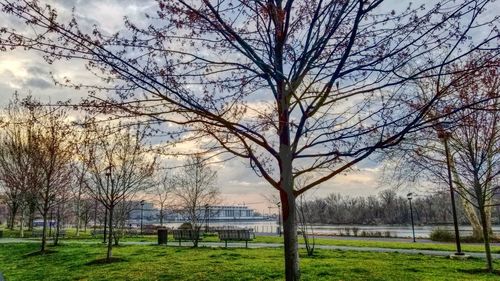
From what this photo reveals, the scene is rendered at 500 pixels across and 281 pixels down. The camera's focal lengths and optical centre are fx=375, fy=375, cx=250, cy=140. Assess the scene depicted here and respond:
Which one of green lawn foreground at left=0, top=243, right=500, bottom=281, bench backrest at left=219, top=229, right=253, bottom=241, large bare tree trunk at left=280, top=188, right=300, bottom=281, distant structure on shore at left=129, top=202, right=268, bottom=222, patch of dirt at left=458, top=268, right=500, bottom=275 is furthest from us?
distant structure on shore at left=129, top=202, right=268, bottom=222

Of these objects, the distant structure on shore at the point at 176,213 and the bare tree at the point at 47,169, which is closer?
A: the bare tree at the point at 47,169

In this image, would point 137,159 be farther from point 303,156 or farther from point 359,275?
point 303,156

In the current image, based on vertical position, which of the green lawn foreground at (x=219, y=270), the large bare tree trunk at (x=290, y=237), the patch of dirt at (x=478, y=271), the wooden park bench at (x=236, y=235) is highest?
the large bare tree trunk at (x=290, y=237)

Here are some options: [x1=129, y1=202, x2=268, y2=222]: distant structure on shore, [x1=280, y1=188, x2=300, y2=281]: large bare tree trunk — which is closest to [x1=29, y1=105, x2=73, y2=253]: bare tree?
[x1=129, y1=202, x2=268, y2=222]: distant structure on shore

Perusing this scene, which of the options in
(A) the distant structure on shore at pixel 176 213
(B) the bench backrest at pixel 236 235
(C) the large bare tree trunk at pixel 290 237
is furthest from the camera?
(A) the distant structure on shore at pixel 176 213

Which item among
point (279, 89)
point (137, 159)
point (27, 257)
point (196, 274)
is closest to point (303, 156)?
point (279, 89)

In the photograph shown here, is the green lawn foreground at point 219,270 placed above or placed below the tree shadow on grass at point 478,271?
above

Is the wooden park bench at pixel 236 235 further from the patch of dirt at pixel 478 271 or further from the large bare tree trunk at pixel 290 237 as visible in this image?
the large bare tree trunk at pixel 290 237

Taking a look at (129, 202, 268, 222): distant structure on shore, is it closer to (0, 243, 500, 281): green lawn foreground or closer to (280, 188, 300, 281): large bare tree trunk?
(0, 243, 500, 281): green lawn foreground

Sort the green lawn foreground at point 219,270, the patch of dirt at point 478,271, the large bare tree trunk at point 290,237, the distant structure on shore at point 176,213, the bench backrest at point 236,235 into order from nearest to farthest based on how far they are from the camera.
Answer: the large bare tree trunk at point 290,237 < the green lawn foreground at point 219,270 < the patch of dirt at point 478,271 < the bench backrest at point 236,235 < the distant structure on shore at point 176,213

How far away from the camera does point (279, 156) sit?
4.57m

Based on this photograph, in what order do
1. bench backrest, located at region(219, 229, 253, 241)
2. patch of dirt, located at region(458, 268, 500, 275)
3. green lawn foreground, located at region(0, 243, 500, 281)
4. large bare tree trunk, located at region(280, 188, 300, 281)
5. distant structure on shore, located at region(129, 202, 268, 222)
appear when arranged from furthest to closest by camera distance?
distant structure on shore, located at region(129, 202, 268, 222)
bench backrest, located at region(219, 229, 253, 241)
patch of dirt, located at region(458, 268, 500, 275)
green lawn foreground, located at region(0, 243, 500, 281)
large bare tree trunk, located at region(280, 188, 300, 281)

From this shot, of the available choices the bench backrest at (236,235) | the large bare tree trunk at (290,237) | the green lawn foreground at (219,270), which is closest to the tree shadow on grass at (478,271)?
the green lawn foreground at (219,270)

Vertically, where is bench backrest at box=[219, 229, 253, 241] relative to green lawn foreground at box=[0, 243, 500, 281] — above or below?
above
